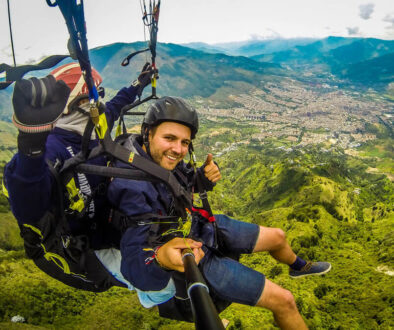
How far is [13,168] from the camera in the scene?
184cm

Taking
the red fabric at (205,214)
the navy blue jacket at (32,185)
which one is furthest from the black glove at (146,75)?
the red fabric at (205,214)

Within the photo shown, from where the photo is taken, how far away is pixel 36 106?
1.52 metres

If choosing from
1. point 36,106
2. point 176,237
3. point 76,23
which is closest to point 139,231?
point 176,237

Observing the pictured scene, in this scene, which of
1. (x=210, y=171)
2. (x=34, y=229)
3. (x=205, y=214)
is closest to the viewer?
(x=34, y=229)

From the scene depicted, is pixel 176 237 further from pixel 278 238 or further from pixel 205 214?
pixel 278 238

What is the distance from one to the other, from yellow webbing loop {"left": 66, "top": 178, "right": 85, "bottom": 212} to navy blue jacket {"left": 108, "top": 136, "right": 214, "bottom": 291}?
0.29m

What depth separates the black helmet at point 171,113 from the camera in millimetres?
2936

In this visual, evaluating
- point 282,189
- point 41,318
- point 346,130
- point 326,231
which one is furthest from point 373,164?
point 41,318

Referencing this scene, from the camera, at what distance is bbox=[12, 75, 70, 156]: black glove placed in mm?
1452

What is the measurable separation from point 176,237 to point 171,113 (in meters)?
1.43

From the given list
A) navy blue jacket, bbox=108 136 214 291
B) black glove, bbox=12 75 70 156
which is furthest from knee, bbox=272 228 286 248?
black glove, bbox=12 75 70 156

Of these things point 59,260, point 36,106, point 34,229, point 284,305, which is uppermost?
point 36,106

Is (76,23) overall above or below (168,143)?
above

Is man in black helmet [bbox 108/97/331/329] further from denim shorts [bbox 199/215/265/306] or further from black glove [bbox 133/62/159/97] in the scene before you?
black glove [bbox 133/62/159/97]
